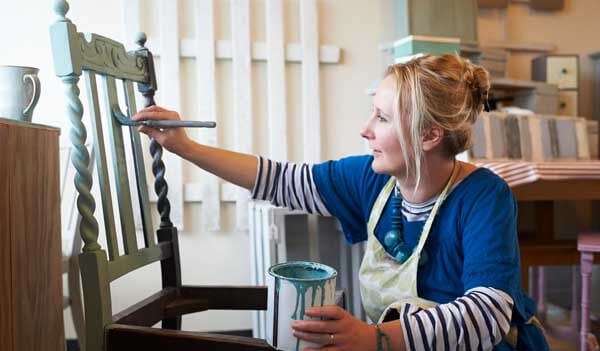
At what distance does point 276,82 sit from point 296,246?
0.63 metres

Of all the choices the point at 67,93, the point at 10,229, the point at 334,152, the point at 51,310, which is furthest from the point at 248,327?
the point at 67,93

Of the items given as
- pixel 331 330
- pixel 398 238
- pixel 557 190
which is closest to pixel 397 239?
pixel 398 238

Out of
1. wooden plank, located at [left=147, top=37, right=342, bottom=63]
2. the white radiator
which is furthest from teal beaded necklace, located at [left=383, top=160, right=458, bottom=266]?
wooden plank, located at [left=147, top=37, right=342, bottom=63]

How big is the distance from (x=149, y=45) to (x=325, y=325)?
1.50 metres

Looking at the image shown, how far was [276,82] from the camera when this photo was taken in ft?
6.39

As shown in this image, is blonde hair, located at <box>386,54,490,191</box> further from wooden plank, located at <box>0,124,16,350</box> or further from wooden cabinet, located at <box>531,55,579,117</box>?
wooden cabinet, located at <box>531,55,579,117</box>

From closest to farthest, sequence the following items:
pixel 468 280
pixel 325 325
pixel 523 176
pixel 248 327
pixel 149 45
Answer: pixel 325 325 → pixel 468 280 → pixel 523 176 → pixel 149 45 → pixel 248 327

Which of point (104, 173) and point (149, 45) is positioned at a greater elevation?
point (149, 45)

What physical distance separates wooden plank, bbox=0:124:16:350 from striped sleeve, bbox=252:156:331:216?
17.2 inches

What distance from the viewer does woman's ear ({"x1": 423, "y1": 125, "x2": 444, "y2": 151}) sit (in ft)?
2.85

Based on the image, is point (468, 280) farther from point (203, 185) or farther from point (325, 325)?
point (203, 185)

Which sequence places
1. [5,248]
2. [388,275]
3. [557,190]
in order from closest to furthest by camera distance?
1. [5,248]
2. [388,275]
3. [557,190]

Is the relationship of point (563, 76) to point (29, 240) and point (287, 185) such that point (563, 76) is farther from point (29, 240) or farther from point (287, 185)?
point (29, 240)

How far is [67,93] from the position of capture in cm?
79
